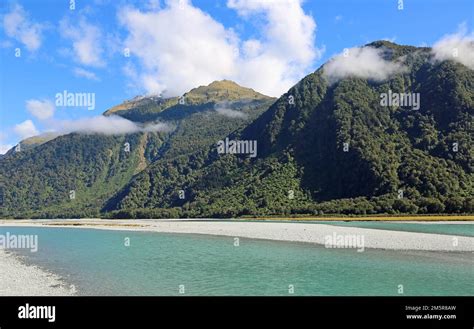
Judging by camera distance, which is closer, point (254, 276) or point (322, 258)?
point (254, 276)

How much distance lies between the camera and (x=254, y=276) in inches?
1403

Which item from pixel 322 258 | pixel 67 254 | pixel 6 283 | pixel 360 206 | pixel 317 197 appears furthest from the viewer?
pixel 317 197

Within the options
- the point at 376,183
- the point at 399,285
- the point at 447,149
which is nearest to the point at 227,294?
the point at 399,285
